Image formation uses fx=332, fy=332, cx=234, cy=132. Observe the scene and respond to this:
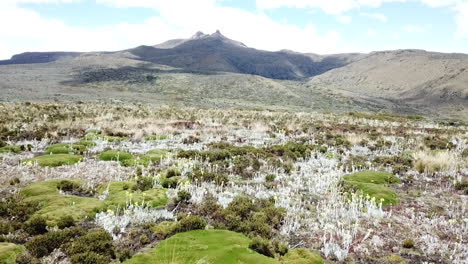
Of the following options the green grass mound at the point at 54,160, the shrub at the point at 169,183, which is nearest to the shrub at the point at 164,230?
the shrub at the point at 169,183

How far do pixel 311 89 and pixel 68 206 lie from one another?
102216 millimetres

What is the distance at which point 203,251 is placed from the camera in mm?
6293

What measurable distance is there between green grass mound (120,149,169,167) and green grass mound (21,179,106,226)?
3.79 metres

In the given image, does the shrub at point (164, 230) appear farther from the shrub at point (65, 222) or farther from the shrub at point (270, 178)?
the shrub at point (270, 178)

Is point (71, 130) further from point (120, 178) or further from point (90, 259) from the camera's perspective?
point (90, 259)

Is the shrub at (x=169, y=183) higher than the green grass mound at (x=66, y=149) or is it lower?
lower

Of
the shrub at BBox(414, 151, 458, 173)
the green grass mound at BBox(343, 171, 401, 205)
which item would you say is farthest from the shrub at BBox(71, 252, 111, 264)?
the shrub at BBox(414, 151, 458, 173)

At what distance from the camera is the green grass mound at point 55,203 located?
26.8ft

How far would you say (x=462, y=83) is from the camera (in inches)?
5113

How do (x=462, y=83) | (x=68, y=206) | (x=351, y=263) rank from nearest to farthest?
(x=351, y=263)
(x=68, y=206)
(x=462, y=83)

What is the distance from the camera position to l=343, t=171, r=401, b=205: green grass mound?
10.6m

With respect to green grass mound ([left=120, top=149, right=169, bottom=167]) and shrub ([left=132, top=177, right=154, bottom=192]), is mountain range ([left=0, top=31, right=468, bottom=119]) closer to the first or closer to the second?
green grass mound ([left=120, top=149, right=169, bottom=167])

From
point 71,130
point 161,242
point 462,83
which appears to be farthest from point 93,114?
point 462,83

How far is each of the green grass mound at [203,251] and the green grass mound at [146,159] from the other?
283 inches
